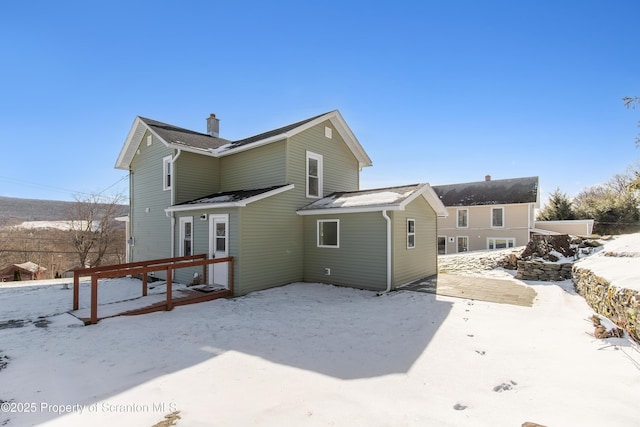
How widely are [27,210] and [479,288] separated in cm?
4232

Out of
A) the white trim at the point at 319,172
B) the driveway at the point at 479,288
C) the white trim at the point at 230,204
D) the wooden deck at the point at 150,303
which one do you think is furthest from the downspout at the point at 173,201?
the driveway at the point at 479,288

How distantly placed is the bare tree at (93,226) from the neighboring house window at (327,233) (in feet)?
64.4

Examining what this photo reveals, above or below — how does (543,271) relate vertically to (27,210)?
below

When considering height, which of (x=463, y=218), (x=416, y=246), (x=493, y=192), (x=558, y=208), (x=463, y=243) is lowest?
(x=463, y=243)

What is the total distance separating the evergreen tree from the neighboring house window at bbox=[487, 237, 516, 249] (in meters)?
8.59

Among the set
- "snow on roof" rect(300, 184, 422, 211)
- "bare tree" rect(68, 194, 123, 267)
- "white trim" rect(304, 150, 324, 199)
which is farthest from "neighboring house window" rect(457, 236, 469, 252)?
"bare tree" rect(68, 194, 123, 267)

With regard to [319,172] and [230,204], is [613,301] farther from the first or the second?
[319,172]

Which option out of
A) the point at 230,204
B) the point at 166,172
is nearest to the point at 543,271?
the point at 230,204

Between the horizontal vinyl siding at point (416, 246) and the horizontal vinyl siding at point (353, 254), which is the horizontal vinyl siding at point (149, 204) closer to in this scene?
the horizontal vinyl siding at point (353, 254)

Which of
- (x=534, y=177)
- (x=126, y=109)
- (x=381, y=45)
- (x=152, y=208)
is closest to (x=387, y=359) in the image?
(x=381, y=45)

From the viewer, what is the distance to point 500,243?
2067 cm

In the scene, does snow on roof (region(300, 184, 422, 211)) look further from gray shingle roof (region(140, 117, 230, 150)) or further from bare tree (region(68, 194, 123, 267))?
bare tree (region(68, 194, 123, 267))

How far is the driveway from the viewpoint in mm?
7838

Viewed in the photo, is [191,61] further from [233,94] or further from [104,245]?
[104,245]
